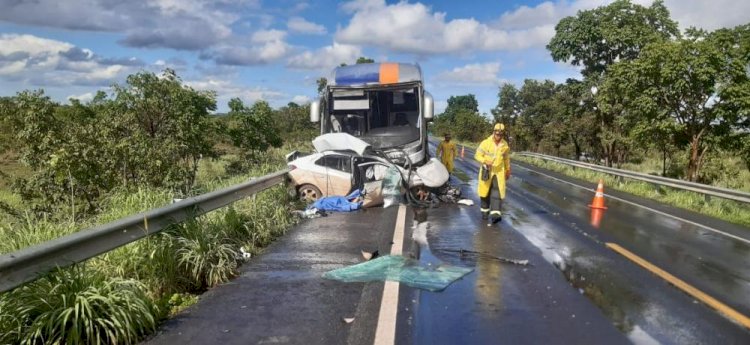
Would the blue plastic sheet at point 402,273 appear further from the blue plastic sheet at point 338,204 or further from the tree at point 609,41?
the tree at point 609,41

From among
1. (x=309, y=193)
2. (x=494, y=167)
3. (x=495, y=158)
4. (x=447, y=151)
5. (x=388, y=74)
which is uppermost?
(x=388, y=74)

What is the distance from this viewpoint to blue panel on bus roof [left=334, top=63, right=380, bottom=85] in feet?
48.9

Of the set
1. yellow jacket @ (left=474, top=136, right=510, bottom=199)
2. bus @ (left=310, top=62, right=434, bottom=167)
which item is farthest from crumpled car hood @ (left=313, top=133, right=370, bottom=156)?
yellow jacket @ (left=474, top=136, right=510, bottom=199)

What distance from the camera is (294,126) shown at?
47.8 metres

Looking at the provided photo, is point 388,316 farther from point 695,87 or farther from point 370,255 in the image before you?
point 695,87

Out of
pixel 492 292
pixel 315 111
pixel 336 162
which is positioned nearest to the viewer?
pixel 492 292

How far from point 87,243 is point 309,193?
8.16 meters

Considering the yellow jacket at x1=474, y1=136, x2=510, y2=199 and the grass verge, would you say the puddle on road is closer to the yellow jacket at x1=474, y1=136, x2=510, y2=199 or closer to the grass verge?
the yellow jacket at x1=474, y1=136, x2=510, y2=199

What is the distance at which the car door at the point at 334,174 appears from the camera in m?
12.7

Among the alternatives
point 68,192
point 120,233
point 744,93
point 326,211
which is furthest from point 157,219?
point 744,93

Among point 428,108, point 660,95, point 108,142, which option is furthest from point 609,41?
point 108,142

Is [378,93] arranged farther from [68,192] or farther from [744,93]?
[744,93]

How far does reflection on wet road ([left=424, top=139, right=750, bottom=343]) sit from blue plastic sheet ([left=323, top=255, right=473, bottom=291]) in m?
0.22

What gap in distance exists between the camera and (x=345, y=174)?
41.5ft
